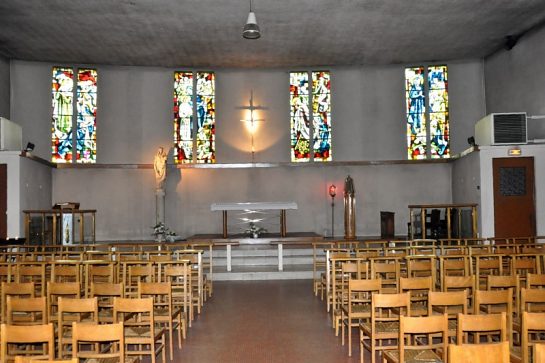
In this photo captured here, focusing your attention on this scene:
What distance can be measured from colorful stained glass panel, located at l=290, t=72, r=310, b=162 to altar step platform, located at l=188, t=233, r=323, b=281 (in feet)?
15.2

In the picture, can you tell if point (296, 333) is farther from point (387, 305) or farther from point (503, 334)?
point (503, 334)

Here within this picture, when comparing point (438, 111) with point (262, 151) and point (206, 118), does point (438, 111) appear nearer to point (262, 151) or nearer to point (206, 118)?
point (262, 151)

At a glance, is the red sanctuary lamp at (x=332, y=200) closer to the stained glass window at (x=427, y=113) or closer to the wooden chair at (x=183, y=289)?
the stained glass window at (x=427, y=113)

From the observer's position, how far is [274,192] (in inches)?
730

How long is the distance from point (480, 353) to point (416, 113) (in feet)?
53.5

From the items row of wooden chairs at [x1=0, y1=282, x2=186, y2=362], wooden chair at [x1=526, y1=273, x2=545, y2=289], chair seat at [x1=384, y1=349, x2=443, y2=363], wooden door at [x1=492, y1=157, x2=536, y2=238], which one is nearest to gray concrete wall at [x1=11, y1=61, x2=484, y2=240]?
wooden door at [x1=492, y1=157, x2=536, y2=238]

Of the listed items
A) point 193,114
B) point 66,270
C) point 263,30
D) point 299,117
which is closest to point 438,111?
point 299,117

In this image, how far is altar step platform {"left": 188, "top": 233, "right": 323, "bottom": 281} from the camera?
1218cm

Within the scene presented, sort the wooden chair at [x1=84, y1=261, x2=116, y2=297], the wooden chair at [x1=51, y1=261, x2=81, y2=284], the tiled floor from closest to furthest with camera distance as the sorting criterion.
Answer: the tiled floor → the wooden chair at [x1=51, y1=261, x2=81, y2=284] → the wooden chair at [x1=84, y1=261, x2=116, y2=297]

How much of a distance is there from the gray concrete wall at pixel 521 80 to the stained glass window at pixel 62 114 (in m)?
13.4

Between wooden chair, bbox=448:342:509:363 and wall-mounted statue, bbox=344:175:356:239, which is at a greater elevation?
wall-mounted statue, bbox=344:175:356:239

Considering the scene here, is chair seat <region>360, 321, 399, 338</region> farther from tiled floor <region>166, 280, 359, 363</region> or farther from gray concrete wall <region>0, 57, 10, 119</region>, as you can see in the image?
gray concrete wall <region>0, 57, 10, 119</region>

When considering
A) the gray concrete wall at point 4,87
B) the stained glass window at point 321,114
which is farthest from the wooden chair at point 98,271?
the stained glass window at point 321,114

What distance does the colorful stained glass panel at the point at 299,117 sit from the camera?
1877cm
